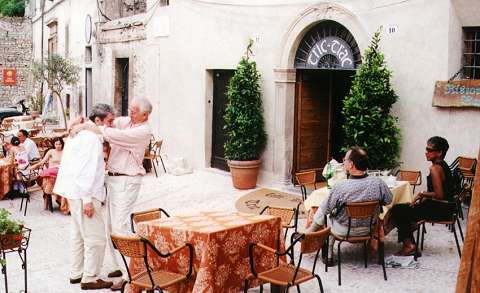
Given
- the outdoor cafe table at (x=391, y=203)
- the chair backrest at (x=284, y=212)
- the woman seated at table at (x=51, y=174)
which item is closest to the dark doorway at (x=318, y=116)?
the woman seated at table at (x=51, y=174)

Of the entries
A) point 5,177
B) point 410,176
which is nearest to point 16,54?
point 5,177

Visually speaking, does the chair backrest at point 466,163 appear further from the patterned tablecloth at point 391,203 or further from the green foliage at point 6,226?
the green foliage at point 6,226

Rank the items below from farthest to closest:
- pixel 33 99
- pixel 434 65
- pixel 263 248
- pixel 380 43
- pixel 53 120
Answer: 1. pixel 33 99
2. pixel 53 120
3. pixel 380 43
4. pixel 434 65
5. pixel 263 248

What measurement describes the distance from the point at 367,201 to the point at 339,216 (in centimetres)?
35

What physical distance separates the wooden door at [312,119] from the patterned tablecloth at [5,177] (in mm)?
5258

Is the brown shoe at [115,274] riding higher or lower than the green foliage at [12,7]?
lower

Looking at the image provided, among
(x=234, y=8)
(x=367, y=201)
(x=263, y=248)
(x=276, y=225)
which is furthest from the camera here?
(x=234, y=8)

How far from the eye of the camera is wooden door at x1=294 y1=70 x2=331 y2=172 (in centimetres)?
1213

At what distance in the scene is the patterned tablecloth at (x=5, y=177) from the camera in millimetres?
11078

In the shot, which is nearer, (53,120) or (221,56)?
(221,56)

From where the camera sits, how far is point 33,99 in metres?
31.9

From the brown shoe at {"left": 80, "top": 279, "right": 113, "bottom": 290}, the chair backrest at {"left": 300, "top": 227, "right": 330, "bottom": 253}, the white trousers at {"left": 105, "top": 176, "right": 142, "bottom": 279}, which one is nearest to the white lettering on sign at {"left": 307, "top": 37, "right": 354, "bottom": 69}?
the white trousers at {"left": 105, "top": 176, "right": 142, "bottom": 279}

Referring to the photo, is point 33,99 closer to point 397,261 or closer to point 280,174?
point 280,174

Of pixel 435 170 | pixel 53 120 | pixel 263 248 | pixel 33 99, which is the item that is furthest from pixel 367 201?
pixel 33 99
